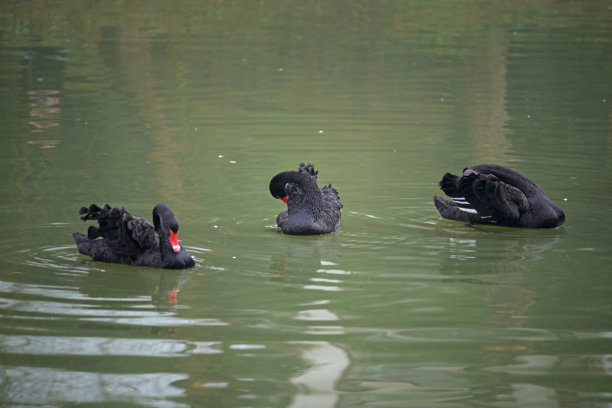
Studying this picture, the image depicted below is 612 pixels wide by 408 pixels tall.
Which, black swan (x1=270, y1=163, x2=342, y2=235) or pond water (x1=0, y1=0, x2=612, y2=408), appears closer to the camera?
pond water (x1=0, y1=0, x2=612, y2=408)

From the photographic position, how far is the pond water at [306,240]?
4652 mm

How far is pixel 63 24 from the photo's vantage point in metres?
25.7

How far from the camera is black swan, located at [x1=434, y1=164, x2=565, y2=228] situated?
25.2ft

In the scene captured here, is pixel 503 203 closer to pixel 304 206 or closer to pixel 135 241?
pixel 304 206

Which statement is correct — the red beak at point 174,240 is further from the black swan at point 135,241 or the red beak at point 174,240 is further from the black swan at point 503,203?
the black swan at point 503,203

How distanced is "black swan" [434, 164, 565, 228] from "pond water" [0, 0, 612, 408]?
4.4 inches

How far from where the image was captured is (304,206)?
25.2ft

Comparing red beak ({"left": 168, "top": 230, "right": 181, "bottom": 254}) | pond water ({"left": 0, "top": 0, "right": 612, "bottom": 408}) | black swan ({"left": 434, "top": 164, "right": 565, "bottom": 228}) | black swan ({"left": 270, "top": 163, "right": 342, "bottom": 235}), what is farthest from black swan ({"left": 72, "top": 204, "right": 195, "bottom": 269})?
black swan ({"left": 434, "top": 164, "right": 565, "bottom": 228})

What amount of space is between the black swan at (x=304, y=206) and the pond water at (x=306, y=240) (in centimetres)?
13

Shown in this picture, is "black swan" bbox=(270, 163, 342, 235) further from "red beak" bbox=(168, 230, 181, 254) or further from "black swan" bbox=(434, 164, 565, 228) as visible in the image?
"red beak" bbox=(168, 230, 181, 254)

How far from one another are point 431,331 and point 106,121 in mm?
8713

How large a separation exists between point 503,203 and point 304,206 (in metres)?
1.60

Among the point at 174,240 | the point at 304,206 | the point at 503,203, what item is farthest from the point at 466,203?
the point at 174,240

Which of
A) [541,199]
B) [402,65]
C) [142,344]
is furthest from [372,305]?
[402,65]
